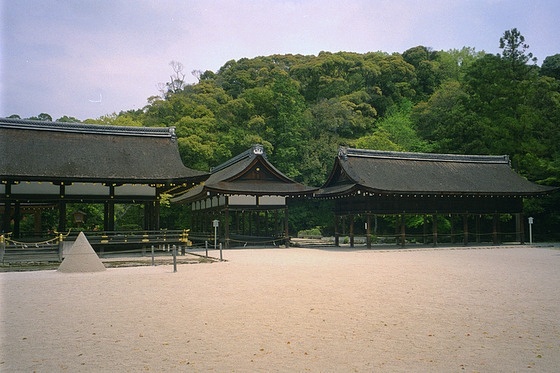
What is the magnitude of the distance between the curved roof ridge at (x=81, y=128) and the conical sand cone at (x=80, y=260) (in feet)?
40.0

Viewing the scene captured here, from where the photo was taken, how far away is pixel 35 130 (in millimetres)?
26062

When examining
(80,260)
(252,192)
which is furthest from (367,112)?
(80,260)

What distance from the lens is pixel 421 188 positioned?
30.0 m

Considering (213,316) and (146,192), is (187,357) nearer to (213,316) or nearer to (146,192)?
(213,316)

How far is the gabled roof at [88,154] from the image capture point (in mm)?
23203

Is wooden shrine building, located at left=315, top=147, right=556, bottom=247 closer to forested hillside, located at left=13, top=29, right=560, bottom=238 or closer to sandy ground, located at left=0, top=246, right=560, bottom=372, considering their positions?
forested hillside, located at left=13, top=29, right=560, bottom=238

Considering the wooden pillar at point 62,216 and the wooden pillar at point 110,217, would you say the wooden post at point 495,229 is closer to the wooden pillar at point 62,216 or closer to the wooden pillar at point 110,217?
the wooden pillar at point 110,217

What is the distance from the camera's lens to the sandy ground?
626 centimetres

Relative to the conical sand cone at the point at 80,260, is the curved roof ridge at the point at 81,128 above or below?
above

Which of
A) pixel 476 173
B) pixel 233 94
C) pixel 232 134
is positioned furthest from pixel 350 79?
pixel 476 173

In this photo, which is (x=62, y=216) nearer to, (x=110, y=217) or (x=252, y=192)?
(x=110, y=217)

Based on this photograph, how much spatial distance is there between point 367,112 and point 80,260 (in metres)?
50.0

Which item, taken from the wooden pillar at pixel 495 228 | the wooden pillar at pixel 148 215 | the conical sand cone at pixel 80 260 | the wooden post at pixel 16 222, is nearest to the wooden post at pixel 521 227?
the wooden pillar at pixel 495 228

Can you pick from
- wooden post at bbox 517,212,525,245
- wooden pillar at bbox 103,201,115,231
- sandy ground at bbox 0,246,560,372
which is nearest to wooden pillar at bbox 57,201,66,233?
wooden pillar at bbox 103,201,115,231
